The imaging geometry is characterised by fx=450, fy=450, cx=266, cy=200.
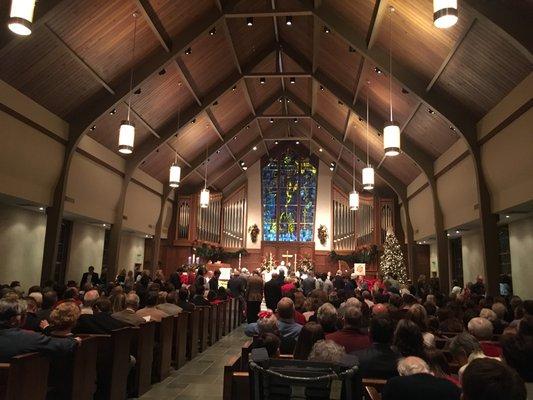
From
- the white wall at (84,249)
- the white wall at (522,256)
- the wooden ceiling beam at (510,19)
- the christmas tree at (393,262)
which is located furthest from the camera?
the christmas tree at (393,262)

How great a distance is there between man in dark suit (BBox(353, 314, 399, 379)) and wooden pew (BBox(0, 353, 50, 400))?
2253 mm

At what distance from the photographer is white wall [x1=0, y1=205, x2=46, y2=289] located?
9867mm

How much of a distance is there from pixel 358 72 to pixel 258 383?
393 inches

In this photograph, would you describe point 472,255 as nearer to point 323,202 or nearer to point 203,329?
point 203,329

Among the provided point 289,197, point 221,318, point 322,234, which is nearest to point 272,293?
point 221,318

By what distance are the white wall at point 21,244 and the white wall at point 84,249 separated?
107cm

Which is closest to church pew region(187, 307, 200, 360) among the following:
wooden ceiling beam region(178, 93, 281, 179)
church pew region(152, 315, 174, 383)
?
church pew region(152, 315, 174, 383)

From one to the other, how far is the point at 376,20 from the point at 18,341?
7.84m

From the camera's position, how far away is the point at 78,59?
8.48m

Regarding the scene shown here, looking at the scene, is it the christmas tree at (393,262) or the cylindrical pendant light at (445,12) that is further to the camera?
the christmas tree at (393,262)

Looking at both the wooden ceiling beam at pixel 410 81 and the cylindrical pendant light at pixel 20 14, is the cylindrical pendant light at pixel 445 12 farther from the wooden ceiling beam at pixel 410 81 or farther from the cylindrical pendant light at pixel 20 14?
the wooden ceiling beam at pixel 410 81

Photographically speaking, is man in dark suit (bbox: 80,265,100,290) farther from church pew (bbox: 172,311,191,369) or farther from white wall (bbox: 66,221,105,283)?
church pew (bbox: 172,311,191,369)

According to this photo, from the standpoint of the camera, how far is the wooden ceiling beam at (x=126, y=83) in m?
9.80

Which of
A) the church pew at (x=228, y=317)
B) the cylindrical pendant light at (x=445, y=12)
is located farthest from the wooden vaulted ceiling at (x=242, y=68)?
the church pew at (x=228, y=317)
